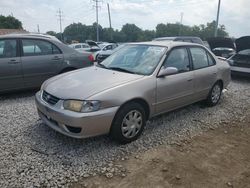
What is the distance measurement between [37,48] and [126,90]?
3446 mm

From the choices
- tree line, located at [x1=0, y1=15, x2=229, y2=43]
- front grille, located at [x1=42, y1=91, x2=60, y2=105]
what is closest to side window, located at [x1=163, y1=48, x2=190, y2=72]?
front grille, located at [x1=42, y1=91, x2=60, y2=105]

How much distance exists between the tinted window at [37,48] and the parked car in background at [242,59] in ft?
21.4

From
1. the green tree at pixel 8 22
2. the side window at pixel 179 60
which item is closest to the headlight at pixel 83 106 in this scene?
the side window at pixel 179 60

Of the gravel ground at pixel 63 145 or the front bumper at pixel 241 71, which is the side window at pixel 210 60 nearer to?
the gravel ground at pixel 63 145

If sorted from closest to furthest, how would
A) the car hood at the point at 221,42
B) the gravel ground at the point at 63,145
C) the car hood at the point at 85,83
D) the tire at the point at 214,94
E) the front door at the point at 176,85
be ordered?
the gravel ground at the point at 63,145, the car hood at the point at 85,83, the front door at the point at 176,85, the tire at the point at 214,94, the car hood at the point at 221,42

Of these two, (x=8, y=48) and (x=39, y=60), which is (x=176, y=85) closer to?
(x=39, y=60)

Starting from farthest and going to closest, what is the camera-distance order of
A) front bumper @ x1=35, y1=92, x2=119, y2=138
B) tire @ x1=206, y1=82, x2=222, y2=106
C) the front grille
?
tire @ x1=206, y1=82, x2=222, y2=106 < the front grille < front bumper @ x1=35, y1=92, x2=119, y2=138

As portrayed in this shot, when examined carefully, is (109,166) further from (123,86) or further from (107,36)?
(107,36)

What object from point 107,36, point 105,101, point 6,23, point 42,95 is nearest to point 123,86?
point 105,101

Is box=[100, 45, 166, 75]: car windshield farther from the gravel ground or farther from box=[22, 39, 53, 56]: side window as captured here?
box=[22, 39, 53, 56]: side window

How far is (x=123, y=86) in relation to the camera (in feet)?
11.5

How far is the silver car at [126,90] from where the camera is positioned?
3268mm

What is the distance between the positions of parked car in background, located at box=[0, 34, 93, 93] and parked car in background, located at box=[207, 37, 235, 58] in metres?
8.59

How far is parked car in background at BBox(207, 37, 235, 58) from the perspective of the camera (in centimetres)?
1220
